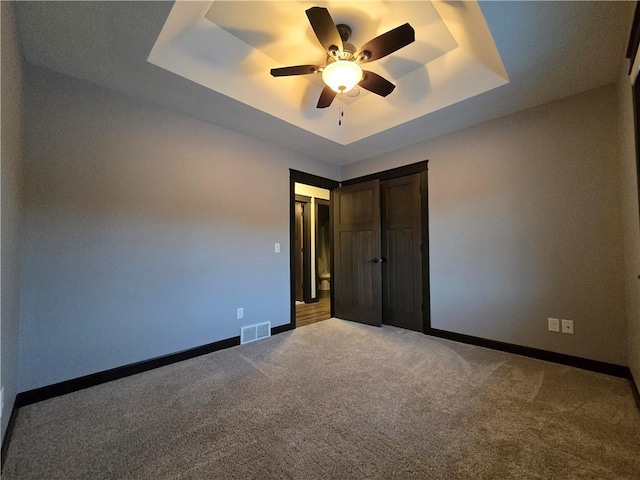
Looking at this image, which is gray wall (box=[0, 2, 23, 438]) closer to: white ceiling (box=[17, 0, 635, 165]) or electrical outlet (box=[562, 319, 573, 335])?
white ceiling (box=[17, 0, 635, 165])

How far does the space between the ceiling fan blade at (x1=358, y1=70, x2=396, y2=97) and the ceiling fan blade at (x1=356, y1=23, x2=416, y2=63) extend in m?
0.17

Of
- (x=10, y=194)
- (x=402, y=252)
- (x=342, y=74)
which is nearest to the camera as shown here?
(x=10, y=194)

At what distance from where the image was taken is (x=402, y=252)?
349 cm

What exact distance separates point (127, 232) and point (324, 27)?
2.20 meters

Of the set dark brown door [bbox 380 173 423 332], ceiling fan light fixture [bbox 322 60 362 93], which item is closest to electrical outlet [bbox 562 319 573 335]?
dark brown door [bbox 380 173 423 332]

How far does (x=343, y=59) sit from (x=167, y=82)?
141 centimetres

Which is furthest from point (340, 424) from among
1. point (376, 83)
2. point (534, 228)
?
point (376, 83)

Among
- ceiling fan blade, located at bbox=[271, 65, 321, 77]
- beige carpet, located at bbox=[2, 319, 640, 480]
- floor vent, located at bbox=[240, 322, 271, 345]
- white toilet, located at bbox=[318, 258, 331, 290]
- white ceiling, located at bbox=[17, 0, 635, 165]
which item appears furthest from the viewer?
white toilet, located at bbox=[318, 258, 331, 290]

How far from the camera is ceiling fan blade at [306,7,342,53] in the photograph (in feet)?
5.15

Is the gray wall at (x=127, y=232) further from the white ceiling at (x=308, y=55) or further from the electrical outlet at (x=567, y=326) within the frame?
the electrical outlet at (x=567, y=326)

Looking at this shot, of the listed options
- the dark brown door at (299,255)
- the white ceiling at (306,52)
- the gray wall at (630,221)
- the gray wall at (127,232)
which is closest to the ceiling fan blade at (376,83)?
the white ceiling at (306,52)

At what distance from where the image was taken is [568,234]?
7.45 feet

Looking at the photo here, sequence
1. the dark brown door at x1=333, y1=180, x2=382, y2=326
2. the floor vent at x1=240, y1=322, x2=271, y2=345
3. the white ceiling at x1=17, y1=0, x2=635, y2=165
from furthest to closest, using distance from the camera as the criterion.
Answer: the dark brown door at x1=333, y1=180, x2=382, y2=326
the floor vent at x1=240, y1=322, x2=271, y2=345
the white ceiling at x1=17, y1=0, x2=635, y2=165

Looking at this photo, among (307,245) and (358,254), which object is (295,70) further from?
(307,245)
